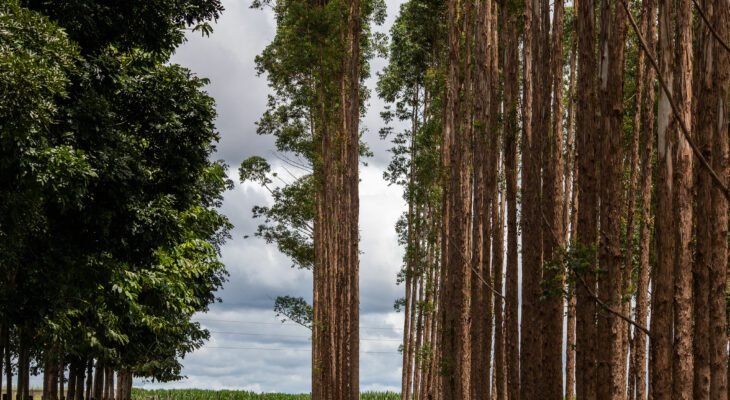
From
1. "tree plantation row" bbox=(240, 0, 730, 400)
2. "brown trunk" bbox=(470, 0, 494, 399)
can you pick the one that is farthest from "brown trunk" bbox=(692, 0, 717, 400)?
"brown trunk" bbox=(470, 0, 494, 399)

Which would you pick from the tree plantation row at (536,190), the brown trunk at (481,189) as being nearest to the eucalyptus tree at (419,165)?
the tree plantation row at (536,190)

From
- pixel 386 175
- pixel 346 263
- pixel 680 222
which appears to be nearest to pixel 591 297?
pixel 680 222

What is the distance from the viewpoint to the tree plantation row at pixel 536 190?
10.2 metres

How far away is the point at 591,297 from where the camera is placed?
10609mm

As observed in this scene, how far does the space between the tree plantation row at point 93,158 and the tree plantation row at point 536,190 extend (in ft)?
20.2

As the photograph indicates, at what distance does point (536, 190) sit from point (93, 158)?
822cm

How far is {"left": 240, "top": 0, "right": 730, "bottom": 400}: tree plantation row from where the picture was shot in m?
10.2

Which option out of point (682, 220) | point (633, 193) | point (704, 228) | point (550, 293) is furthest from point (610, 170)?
point (633, 193)

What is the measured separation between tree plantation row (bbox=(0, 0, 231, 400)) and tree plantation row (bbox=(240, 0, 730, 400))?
243 inches

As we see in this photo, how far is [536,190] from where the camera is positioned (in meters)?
13.2

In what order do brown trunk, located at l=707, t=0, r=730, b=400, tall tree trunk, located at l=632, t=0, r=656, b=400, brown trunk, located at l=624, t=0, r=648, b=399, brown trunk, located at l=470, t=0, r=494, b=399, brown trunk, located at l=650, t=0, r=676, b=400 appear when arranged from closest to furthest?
brown trunk, located at l=650, t=0, r=676, b=400, brown trunk, located at l=707, t=0, r=730, b=400, brown trunk, located at l=470, t=0, r=494, b=399, tall tree trunk, located at l=632, t=0, r=656, b=400, brown trunk, located at l=624, t=0, r=648, b=399

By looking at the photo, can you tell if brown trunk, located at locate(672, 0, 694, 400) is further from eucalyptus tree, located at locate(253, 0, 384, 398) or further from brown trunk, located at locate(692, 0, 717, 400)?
eucalyptus tree, located at locate(253, 0, 384, 398)

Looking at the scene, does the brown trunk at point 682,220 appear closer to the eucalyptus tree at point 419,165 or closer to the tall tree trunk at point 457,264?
the tall tree trunk at point 457,264

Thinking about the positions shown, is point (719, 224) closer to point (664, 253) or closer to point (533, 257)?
point (664, 253)
